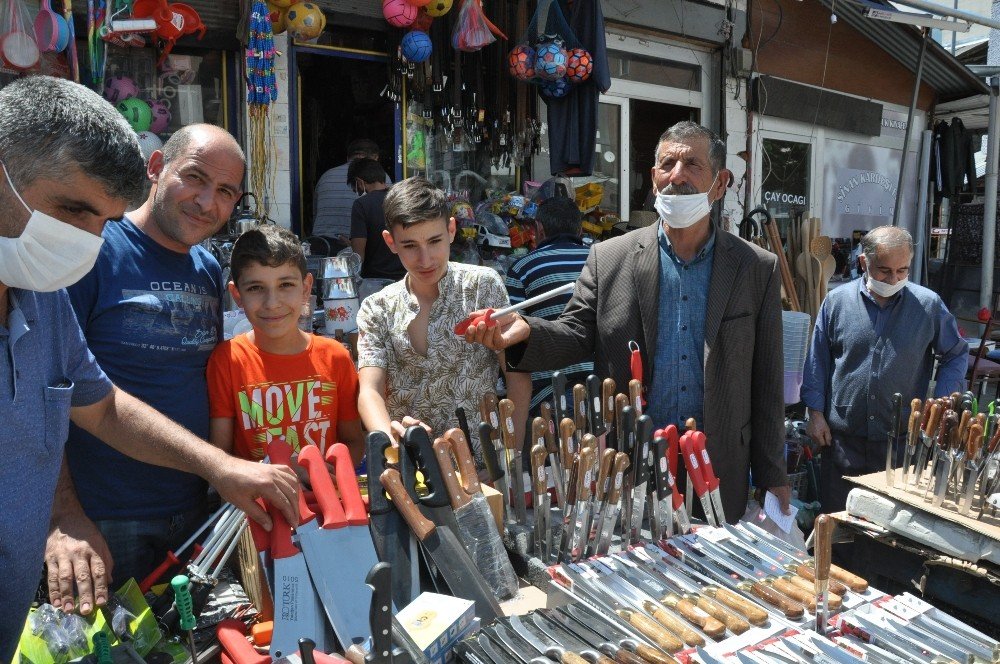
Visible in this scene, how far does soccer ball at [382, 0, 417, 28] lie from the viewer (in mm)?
5227

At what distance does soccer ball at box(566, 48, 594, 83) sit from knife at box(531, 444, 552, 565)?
4388 millimetres

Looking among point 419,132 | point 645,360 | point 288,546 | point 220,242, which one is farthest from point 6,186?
point 419,132

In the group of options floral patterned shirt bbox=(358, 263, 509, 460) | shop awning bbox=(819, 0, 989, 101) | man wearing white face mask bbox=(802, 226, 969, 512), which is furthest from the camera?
shop awning bbox=(819, 0, 989, 101)

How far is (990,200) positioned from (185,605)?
10653mm

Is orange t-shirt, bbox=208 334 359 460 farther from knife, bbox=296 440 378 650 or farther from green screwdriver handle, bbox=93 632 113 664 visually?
green screwdriver handle, bbox=93 632 113 664

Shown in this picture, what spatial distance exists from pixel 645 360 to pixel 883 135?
9.14 meters

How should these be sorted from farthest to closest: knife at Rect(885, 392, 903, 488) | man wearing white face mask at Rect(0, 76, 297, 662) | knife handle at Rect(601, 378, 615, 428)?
knife at Rect(885, 392, 903, 488)
knife handle at Rect(601, 378, 615, 428)
man wearing white face mask at Rect(0, 76, 297, 662)

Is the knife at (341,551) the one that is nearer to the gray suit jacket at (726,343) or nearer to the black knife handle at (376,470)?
the black knife handle at (376,470)

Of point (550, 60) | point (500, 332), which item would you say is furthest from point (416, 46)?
point (500, 332)

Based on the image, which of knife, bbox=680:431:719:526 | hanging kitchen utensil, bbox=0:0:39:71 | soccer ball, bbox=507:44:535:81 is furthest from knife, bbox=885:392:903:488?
hanging kitchen utensil, bbox=0:0:39:71

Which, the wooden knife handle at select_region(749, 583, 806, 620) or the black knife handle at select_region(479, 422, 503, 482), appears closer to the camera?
the wooden knife handle at select_region(749, 583, 806, 620)

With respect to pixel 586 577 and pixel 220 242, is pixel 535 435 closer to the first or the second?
pixel 586 577

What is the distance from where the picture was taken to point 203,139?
89.6 inches

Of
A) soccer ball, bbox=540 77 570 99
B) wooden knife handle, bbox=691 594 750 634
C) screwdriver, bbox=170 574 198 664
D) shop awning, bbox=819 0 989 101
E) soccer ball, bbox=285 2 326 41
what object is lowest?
wooden knife handle, bbox=691 594 750 634
